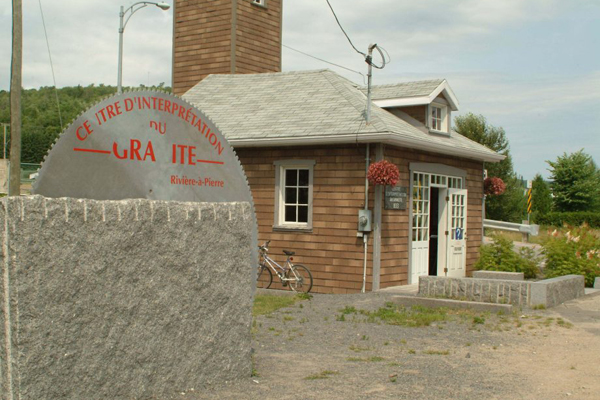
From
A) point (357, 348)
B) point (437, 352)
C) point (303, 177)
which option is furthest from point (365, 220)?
point (437, 352)

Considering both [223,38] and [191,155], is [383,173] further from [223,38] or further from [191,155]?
[223,38]

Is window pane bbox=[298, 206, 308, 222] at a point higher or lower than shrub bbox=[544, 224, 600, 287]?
higher

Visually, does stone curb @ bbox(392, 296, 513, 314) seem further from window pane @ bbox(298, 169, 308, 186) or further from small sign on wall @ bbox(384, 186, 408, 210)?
window pane @ bbox(298, 169, 308, 186)

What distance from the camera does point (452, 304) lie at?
37.8 feet

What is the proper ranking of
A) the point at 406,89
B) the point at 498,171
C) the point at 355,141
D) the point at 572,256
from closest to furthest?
the point at 355,141
the point at 572,256
the point at 406,89
the point at 498,171

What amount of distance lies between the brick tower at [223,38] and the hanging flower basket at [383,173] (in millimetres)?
7999

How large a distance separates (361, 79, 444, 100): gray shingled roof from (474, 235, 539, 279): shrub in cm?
359

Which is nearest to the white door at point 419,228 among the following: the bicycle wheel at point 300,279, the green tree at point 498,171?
the bicycle wheel at point 300,279

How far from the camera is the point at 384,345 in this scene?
866cm

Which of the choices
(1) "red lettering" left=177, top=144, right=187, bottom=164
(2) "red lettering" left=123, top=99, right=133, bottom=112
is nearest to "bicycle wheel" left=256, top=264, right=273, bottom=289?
(1) "red lettering" left=177, top=144, right=187, bottom=164

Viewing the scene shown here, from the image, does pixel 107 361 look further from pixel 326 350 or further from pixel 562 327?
pixel 562 327

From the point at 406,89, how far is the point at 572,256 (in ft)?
16.8

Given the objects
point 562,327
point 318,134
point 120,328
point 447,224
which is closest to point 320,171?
point 318,134

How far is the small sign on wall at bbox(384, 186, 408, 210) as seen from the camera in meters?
14.1
